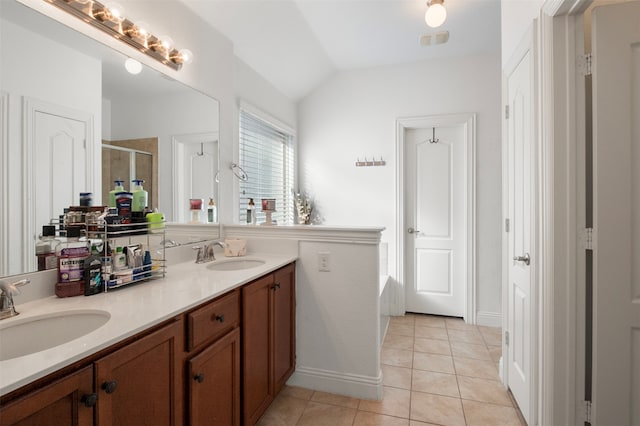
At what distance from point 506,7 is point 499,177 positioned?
166 centimetres

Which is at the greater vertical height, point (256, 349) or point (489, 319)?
point (256, 349)

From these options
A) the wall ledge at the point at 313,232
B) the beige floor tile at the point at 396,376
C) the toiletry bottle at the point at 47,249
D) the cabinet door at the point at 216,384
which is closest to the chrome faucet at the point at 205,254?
the wall ledge at the point at 313,232

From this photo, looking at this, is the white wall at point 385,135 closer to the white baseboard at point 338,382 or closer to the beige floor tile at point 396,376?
the beige floor tile at point 396,376

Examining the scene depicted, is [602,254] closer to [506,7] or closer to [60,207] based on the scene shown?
[506,7]

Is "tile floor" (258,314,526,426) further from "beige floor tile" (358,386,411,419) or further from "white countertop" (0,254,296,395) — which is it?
"white countertop" (0,254,296,395)

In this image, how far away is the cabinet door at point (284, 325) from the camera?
6.37 ft

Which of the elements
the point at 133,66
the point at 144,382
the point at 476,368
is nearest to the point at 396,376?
the point at 476,368

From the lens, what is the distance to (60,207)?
1362 mm

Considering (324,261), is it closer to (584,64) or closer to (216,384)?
(216,384)

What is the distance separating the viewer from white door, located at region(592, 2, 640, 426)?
4.57 feet

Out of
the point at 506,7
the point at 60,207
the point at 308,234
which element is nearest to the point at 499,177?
the point at 506,7

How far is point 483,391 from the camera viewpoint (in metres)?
2.19

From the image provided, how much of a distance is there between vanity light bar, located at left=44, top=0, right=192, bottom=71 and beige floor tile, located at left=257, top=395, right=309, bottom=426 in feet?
7.17

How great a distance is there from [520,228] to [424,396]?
1.23 metres
